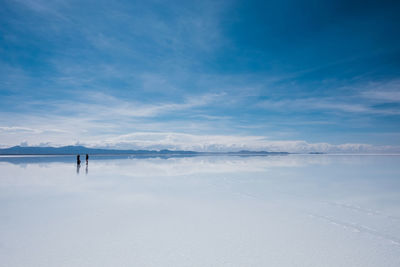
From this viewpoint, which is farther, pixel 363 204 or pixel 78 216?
pixel 363 204

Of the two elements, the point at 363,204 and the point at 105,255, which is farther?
the point at 363,204

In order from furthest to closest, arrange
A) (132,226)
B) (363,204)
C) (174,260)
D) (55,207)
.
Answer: (363,204), (55,207), (132,226), (174,260)

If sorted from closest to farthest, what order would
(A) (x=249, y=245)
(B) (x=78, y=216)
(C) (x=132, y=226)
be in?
(A) (x=249, y=245) < (C) (x=132, y=226) < (B) (x=78, y=216)

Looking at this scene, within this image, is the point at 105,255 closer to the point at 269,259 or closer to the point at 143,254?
the point at 143,254

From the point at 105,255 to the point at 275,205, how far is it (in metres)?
6.97

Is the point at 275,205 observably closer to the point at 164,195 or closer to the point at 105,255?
the point at 164,195

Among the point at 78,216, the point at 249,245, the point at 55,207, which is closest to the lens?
the point at 249,245

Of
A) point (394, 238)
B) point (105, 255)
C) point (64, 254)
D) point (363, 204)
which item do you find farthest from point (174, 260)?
point (363, 204)

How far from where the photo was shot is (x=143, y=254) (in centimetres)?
540

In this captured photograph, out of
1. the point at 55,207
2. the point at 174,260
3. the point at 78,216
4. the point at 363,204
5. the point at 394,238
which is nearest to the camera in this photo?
the point at 174,260

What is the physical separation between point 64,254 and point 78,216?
10.5 feet

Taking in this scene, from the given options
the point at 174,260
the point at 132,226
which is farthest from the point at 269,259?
the point at 132,226

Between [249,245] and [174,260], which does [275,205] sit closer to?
[249,245]

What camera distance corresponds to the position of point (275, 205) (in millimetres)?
10055
